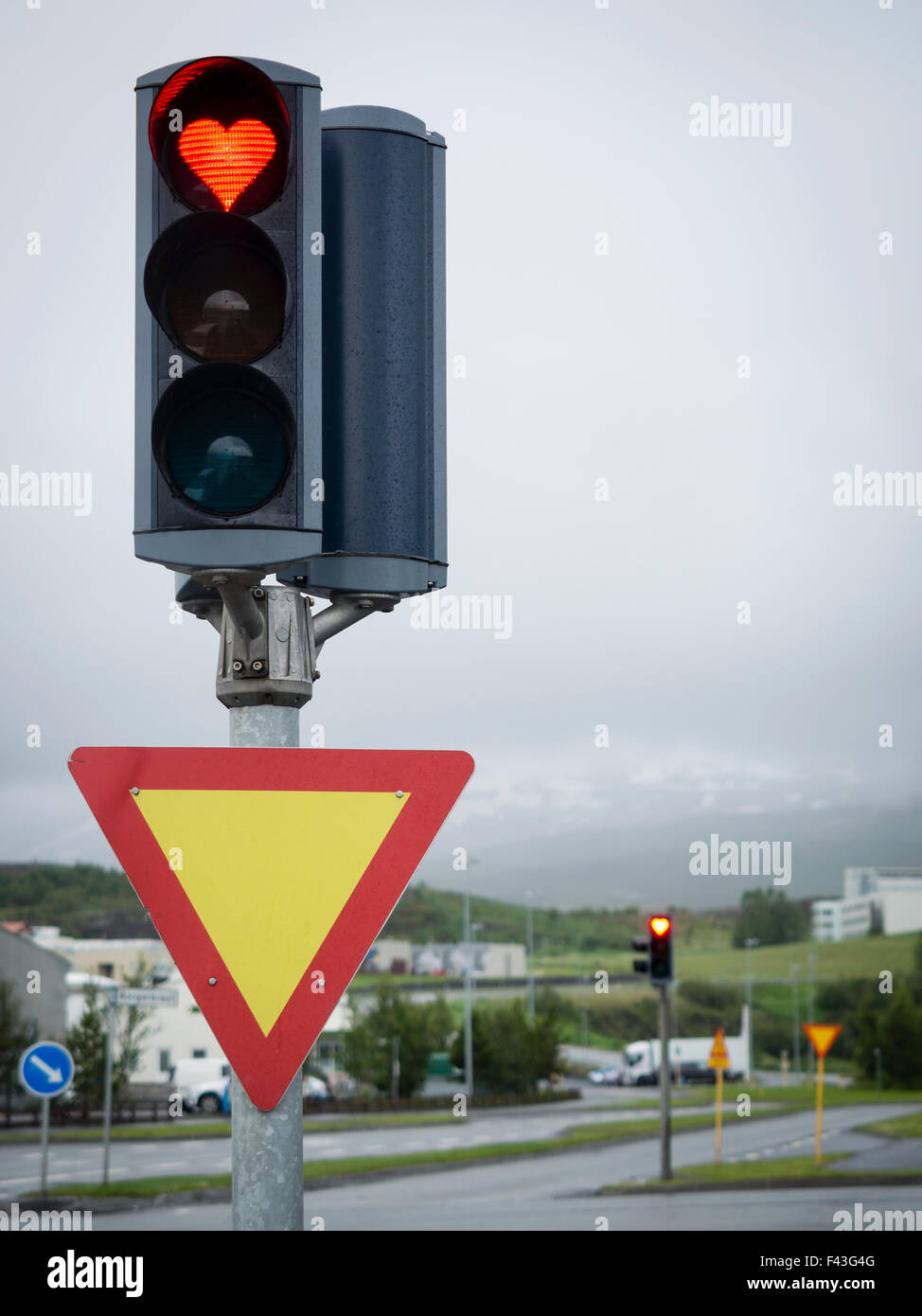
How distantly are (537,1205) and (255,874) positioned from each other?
64.0 feet

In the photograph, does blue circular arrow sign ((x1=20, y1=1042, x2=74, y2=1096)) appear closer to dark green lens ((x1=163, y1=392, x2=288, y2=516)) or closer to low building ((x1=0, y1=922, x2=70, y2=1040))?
dark green lens ((x1=163, y1=392, x2=288, y2=516))

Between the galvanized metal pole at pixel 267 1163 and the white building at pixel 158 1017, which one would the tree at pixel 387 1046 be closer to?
the white building at pixel 158 1017

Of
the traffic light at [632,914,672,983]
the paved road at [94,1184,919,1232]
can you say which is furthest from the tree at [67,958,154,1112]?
the traffic light at [632,914,672,983]

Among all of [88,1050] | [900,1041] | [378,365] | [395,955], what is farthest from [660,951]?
[395,955]

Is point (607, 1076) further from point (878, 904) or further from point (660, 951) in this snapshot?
point (878, 904)

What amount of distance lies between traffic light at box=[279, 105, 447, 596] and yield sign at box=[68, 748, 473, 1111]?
17.0 inches

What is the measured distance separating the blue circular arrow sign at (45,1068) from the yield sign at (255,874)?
16631 mm

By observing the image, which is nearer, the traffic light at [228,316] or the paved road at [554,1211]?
the traffic light at [228,316]

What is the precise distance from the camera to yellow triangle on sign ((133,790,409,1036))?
8.07ft

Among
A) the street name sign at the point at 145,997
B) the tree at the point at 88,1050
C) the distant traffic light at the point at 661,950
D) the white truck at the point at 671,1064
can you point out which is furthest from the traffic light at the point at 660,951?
the white truck at the point at 671,1064

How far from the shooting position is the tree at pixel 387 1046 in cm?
5869

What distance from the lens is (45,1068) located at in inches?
718

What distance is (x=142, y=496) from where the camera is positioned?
237 cm
